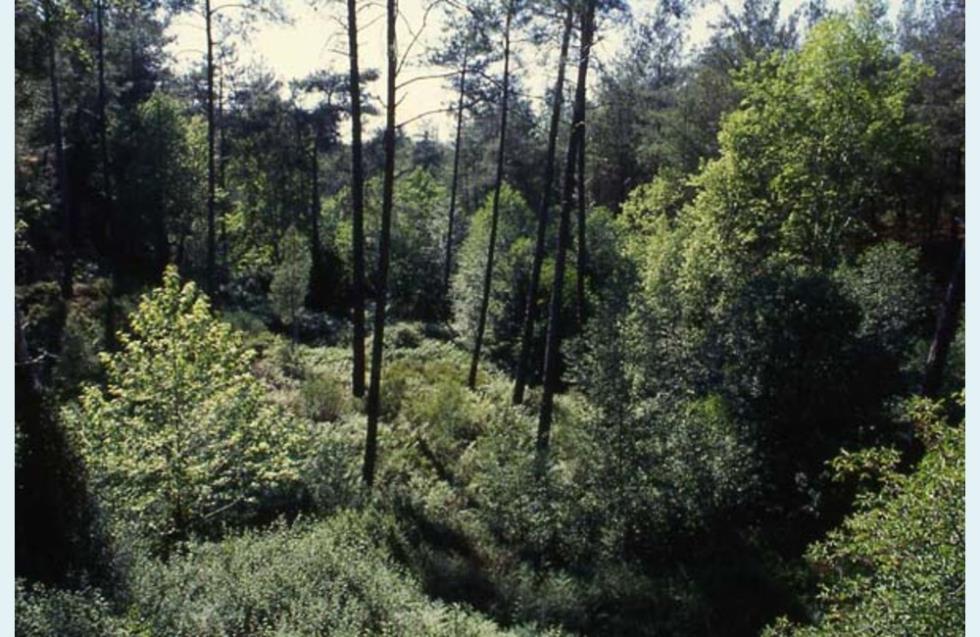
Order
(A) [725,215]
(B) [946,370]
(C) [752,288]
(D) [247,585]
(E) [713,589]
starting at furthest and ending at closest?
(A) [725,215], (B) [946,370], (C) [752,288], (E) [713,589], (D) [247,585]

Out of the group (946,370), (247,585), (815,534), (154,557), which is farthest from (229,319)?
(946,370)

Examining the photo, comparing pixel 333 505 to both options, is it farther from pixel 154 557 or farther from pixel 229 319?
pixel 229 319

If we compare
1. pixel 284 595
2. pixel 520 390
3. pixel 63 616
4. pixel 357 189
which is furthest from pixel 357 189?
pixel 63 616

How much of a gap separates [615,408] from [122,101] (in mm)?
33902

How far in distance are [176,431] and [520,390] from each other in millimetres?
10400

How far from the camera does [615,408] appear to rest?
37.9 ft

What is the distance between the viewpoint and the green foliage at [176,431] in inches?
390

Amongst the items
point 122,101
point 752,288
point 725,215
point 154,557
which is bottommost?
point 154,557

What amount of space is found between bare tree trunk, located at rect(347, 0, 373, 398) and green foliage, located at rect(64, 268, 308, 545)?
201 inches

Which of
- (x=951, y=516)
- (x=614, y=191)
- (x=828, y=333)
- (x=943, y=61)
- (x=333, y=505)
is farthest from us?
(x=614, y=191)

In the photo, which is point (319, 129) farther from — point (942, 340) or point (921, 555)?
point (921, 555)

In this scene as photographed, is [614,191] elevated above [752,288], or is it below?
above

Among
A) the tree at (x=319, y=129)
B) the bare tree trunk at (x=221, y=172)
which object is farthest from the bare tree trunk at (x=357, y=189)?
the bare tree trunk at (x=221, y=172)

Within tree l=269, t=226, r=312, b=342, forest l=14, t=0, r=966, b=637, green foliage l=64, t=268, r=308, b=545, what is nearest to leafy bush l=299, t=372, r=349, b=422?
forest l=14, t=0, r=966, b=637
